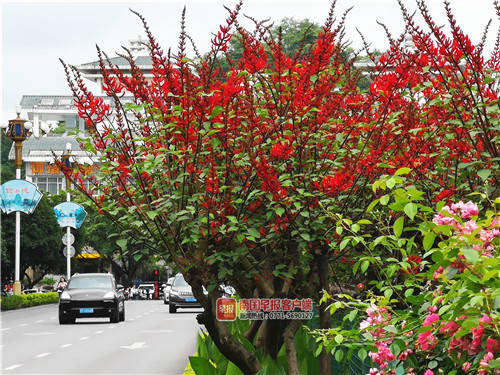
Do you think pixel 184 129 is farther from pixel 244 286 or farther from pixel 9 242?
pixel 9 242

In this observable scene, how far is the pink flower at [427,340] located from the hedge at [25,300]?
3738cm

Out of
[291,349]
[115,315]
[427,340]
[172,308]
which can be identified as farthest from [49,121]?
[427,340]

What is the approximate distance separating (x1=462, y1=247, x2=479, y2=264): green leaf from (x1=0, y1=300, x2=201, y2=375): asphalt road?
10953mm

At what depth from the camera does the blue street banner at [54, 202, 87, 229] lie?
1608 inches

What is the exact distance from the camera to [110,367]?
1406 centimetres

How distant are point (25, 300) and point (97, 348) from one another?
2627 centimetres

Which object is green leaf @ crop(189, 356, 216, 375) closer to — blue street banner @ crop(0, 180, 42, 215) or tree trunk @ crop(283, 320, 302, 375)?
tree trunk @ crop(283, 320, 302, 375)

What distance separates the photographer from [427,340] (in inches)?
136

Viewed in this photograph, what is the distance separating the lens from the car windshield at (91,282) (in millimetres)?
27672

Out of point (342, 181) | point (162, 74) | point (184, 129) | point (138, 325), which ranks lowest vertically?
point (138, 325)

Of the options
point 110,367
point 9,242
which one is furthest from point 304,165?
point 9,242

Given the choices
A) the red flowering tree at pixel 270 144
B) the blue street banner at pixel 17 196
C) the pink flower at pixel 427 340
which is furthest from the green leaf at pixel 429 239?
the blue street banner at pixel 17 196

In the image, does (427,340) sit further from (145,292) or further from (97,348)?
(145,292)

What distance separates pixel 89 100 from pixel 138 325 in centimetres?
2103
